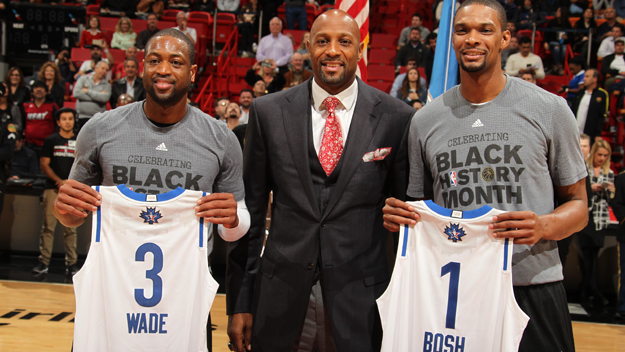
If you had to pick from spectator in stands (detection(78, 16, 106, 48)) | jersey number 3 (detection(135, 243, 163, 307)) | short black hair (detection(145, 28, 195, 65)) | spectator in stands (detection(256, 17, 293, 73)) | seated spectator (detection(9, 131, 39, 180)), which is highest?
spectator in stands (detection(78, 16, 106, 48))

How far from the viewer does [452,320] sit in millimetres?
2334

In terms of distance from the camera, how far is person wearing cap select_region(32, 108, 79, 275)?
6703 mm

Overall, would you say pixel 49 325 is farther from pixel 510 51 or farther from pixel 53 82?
pixel 510 51

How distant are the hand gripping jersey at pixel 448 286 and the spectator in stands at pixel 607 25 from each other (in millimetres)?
11130

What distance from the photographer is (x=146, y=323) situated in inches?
95.3

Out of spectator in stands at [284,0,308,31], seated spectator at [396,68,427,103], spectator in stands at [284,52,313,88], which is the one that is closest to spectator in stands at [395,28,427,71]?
seated spectator at [396,68,427,103]

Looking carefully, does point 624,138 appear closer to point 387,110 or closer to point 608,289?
point 608,289

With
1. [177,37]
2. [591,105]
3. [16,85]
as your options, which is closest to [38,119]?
[16,85]

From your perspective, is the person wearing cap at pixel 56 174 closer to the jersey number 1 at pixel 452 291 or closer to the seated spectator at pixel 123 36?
the seated spectator at pixel 123 36

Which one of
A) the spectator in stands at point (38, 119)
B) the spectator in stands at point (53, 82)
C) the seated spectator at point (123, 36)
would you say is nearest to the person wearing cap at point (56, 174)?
the spectator in stands at point (38, 119)

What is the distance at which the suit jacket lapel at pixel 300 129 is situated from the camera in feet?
7.98

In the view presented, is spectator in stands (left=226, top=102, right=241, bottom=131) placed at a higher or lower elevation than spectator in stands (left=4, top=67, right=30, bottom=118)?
lower

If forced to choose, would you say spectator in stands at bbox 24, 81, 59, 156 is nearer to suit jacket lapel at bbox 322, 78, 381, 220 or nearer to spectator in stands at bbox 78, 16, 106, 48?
spectator in stands at bbox 78, 16, 106, 48

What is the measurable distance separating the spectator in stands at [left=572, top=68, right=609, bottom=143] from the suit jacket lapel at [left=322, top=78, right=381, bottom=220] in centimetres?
808
